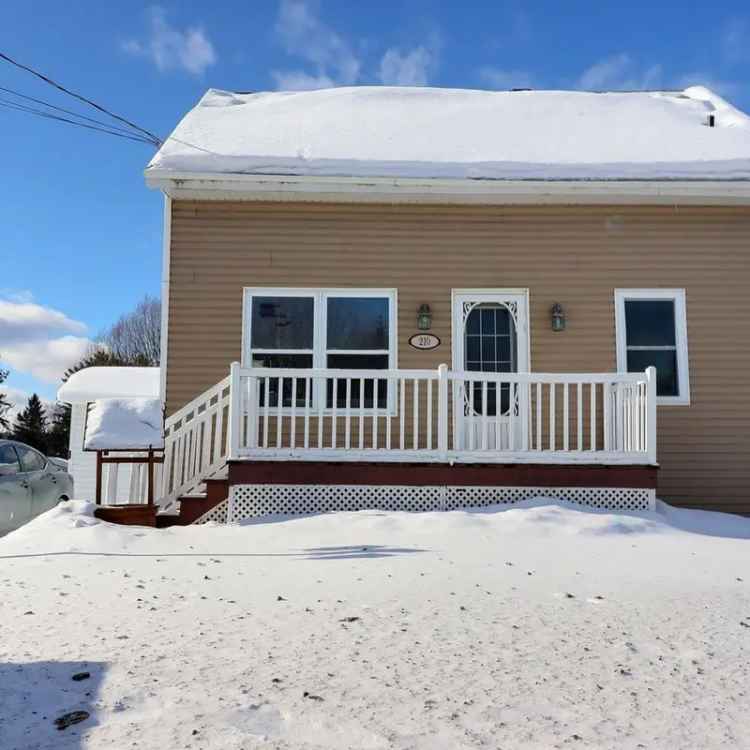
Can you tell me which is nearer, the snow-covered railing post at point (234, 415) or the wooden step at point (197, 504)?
the snow-covered railing post at point (234, 415)

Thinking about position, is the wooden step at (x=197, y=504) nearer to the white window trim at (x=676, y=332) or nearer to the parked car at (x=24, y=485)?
the parked car at (x=24, y=485)

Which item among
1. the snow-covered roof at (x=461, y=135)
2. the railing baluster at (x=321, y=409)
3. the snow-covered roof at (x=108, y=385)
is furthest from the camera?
the snow-covered roof at (x=108, y=385)

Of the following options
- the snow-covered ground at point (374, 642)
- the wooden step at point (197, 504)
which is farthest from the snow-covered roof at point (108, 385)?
the snow-covered ground at point (374, 642)

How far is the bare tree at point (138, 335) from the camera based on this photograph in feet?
137

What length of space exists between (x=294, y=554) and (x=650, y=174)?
6192 millimetres

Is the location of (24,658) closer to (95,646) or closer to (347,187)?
(95,646)

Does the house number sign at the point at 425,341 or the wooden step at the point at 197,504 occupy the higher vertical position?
the house number sign at the point at 425,341

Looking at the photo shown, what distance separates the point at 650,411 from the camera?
7.31 m

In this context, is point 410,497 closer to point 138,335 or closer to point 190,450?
point 190,450

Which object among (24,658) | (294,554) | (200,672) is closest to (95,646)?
(24,658)

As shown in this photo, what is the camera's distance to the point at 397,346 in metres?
8.84

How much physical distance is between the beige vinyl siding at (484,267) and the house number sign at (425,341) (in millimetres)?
82

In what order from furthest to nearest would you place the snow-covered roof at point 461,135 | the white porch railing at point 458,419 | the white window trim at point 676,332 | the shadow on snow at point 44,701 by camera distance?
1. the white window trim at point 676,332
2. the snow-covered roof at point 461,135
3. the white porch railing at point 458,419
4. the shadow on snow at point 44,701

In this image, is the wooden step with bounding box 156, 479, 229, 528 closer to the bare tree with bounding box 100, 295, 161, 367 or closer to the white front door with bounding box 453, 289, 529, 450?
the white front door with bounding box 453, 289, 529, 450
